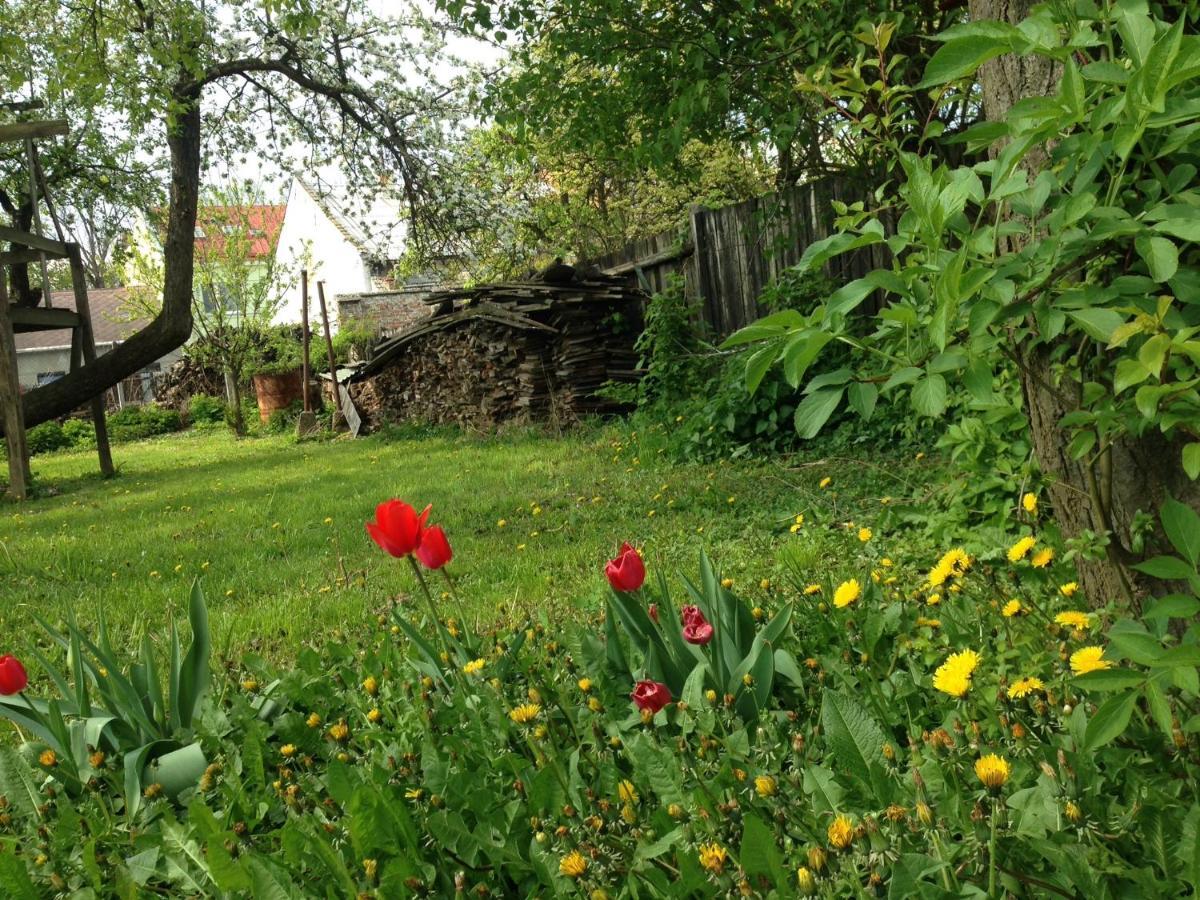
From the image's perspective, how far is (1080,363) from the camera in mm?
1543

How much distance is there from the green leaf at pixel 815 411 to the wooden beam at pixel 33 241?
995 centimetres

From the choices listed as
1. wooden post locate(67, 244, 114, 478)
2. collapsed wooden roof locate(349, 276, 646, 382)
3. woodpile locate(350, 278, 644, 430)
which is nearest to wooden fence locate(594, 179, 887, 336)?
collapsed wooden roof locate(349, 276, 646, 382)

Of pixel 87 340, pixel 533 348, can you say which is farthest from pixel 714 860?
pixel 87 340

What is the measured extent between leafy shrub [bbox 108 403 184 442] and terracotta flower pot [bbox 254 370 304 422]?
3806 mm

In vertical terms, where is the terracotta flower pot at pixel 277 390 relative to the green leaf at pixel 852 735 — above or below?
above

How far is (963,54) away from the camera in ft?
4.11

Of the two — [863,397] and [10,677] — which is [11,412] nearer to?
[10,677]

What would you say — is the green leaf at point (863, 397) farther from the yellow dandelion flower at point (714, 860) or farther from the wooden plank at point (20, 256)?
the wooden plank at point (20, 256)

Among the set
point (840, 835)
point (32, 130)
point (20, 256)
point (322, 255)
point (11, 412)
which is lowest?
point (840, 835)

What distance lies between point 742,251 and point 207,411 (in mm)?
16361

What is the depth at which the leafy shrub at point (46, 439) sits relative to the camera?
19.6 meters

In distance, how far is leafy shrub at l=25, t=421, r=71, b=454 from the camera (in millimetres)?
19641

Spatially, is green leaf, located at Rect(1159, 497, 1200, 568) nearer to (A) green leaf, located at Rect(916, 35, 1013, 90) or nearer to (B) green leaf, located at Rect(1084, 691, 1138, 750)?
(B) green leaf, located at Rect(1084, 691, 1138, 750)

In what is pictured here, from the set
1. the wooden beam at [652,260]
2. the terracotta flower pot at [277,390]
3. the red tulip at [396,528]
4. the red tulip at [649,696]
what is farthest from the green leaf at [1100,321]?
the terracotta flower pot at [277,390]
